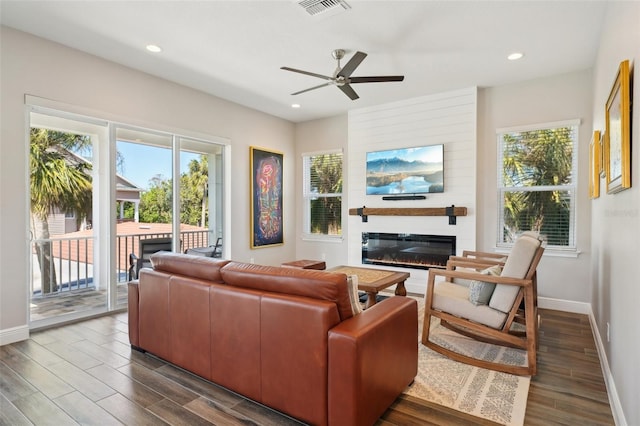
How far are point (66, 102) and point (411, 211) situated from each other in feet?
14.8

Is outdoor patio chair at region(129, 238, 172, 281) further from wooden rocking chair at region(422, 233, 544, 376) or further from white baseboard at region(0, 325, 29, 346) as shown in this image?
wooden rocking chair at region(422, 233, 544, 376)

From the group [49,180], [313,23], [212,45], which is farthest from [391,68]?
[49,180]

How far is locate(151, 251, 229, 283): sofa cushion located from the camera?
2.37 metres

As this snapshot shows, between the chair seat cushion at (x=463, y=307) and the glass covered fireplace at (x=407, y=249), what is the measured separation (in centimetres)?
184

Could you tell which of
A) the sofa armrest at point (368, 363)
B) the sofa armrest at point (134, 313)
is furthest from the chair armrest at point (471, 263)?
the sofa armrest at point (134, 313)

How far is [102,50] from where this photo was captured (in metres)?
3.69

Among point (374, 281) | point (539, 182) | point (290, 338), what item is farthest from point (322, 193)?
point (290, 338)

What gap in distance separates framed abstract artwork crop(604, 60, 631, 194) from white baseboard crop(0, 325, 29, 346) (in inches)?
189

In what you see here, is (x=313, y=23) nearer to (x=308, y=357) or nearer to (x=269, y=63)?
(x=269, y=63)

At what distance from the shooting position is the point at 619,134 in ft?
6.51

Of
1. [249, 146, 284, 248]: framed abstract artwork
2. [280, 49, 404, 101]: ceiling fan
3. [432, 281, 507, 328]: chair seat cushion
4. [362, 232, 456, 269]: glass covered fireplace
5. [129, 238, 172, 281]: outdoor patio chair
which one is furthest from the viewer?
[249, 146, 284, 248]: framed abstract artwork

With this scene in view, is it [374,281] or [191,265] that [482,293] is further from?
[191,265]

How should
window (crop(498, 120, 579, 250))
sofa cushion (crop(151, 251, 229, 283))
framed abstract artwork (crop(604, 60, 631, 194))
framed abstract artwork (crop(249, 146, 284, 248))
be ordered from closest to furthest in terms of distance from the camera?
framed abstract artwork (crop(604, 60, 631, 194)) < sofa cushion (crop(151, 251, 229, 283)) < window (crop(498, 120, 579, 250)) < framed abstract artwork (crop(249, 146, 284, 248))

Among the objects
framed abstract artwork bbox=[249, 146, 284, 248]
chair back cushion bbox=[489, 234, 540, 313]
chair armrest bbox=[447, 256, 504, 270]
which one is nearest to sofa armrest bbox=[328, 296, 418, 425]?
chair back cushion bbox=[489, 234, 540, 313]
